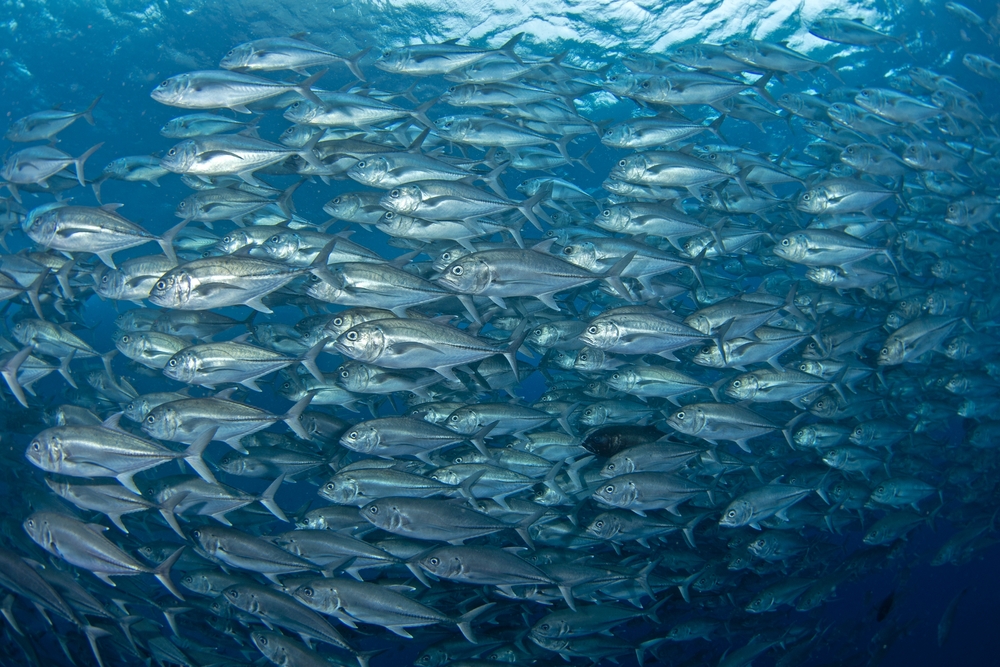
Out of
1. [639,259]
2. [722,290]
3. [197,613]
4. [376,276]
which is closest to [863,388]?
[722,290]

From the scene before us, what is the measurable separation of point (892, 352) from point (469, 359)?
565cm

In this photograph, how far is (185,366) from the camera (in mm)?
4352

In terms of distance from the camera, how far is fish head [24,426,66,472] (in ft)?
13.6

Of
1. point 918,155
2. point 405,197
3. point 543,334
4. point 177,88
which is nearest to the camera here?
point 405,197

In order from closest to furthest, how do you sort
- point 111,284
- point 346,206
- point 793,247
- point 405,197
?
point 405,197 → point 111,284 → point 346,206 → point 793,247

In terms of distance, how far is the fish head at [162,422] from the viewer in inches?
172

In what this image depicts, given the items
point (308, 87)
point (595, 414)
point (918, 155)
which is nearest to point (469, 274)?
point (308, 87)

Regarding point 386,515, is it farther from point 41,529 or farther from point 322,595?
point 41,529

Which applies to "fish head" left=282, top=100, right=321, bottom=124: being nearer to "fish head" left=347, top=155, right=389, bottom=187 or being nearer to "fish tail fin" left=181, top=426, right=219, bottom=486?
"fish head" left=347, top=155, right=389, bottom=187

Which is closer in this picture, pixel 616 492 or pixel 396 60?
pixel 616 492

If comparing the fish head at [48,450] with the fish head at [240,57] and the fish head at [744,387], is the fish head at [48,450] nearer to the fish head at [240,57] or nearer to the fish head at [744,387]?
the fish head at [240,57]

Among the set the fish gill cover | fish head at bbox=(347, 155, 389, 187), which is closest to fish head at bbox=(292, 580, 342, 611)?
the fish gill cover

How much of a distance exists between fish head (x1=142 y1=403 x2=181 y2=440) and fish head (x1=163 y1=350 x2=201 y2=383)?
27 centimetres

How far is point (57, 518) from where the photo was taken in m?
4.43
